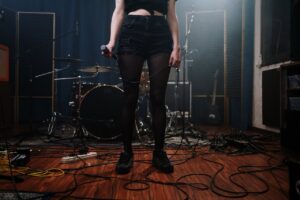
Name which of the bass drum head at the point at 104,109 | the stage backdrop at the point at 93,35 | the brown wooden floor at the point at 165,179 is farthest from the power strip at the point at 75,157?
the stage backdrop at the point at 93,35

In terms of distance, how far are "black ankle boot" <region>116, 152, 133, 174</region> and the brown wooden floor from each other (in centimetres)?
4

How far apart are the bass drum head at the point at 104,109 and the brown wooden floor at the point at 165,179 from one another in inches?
25.3

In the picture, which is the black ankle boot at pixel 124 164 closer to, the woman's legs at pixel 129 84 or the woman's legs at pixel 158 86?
the woman's legs at pixel 129 84

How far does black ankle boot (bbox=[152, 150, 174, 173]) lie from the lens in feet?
5.49

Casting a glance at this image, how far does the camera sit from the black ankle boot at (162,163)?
65.9 inches

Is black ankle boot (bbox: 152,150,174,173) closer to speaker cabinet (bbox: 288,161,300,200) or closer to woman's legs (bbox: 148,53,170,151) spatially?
woman's legs (bbox: 148,53,170,151)

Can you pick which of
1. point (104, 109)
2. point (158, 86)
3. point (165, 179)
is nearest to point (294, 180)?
point (165, 179)

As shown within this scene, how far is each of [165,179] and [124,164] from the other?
285 millimetres

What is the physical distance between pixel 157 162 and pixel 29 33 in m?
3.73

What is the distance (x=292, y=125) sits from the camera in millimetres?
1900

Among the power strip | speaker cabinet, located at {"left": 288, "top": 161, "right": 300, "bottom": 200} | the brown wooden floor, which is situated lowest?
the brown wooden floor

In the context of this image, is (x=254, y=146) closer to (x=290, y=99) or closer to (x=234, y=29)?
(x=290, y=99)

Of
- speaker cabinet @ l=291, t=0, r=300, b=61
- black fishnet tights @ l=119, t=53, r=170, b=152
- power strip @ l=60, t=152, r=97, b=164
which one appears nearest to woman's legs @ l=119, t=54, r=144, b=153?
black fishnet tights @ l=119, t=53, r=170, b=152

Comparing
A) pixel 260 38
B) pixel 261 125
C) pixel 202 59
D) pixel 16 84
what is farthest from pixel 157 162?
pixel 16 84
